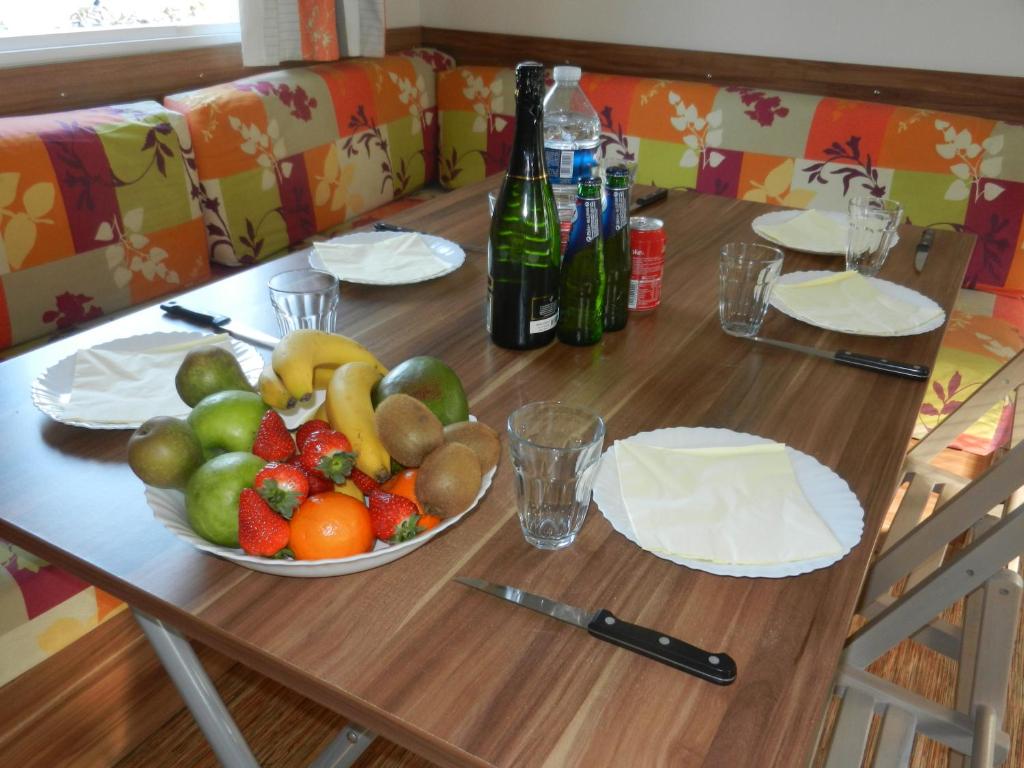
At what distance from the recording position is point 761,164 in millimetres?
2445

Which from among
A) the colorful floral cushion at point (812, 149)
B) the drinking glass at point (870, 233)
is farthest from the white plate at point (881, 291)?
the colorful floral cushion at point (812, 149)

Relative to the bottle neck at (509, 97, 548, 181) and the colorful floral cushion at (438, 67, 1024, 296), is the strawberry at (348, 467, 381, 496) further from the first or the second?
the colorful floral cushion at (438, 67, 1024, 296)

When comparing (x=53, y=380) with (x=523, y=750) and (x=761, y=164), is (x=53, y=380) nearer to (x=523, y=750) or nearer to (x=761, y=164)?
(x=523, y=750)

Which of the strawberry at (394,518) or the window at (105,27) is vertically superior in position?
the window at (105,27)

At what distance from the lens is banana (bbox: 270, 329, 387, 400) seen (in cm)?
86

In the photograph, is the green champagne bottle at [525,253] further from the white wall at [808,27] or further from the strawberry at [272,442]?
the white wall at [808,27]

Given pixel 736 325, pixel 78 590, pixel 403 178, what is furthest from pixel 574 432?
pixel 403 178

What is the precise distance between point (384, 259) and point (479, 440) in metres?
0.68

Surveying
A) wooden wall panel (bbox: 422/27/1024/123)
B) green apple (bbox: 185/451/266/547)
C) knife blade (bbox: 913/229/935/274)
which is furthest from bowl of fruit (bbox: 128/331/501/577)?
wooden wall panel (bbox: 422/27/1024/123)

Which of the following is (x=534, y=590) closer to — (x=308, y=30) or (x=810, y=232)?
(x=810, y=232)

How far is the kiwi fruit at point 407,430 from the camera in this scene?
74 centimetres

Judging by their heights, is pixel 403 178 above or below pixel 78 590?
above

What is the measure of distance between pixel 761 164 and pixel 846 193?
0.83 ft

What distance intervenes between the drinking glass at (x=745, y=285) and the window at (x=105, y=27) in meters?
1.79
